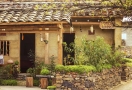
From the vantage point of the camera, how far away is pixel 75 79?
12.7 metres

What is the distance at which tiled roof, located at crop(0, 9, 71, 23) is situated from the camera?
14086 mm

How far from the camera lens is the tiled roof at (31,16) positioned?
14.1 metres

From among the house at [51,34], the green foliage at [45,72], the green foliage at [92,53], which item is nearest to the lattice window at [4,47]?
the house at [51,34]

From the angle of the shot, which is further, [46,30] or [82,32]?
[82,32]

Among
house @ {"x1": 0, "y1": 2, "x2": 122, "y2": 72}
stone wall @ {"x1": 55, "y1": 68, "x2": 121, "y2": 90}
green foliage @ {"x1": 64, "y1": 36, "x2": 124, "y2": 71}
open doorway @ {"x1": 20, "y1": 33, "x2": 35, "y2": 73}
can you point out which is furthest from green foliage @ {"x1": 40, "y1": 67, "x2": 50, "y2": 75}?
open doorway @ {"x1": 20, "y1": 33, "x2": 35, "y2": 73}

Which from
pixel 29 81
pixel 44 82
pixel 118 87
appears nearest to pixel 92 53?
pixel 44 82

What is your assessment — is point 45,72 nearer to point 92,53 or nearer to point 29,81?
point 29,81

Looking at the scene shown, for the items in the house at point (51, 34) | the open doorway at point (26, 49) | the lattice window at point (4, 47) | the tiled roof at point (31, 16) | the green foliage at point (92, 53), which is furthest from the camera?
A: the open doorway at point (26, 49)

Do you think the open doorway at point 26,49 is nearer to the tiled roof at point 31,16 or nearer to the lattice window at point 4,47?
the lattice window at point 4,47

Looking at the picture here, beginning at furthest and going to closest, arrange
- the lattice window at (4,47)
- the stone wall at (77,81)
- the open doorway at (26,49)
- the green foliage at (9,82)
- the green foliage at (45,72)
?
the open doorway at (26,49) → the lattice window at (4,47) → the green foliage at (9,82) → the green foliage at (45,72) → the stone wall at (77,81)

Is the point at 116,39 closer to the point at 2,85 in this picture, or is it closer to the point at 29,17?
the point at 29,17

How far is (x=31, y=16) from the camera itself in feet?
47.9

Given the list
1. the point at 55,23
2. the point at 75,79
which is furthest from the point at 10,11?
the point at 75,79

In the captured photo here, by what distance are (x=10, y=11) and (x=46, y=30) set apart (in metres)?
2.57
